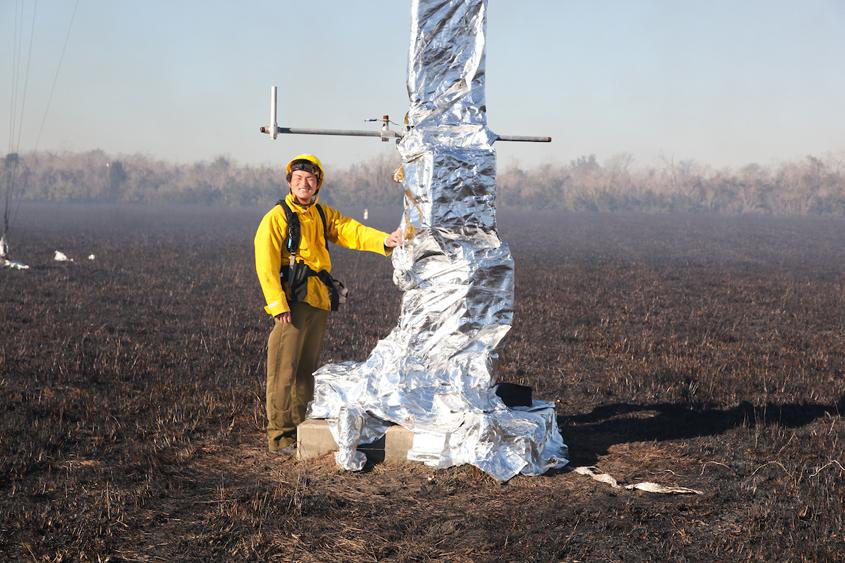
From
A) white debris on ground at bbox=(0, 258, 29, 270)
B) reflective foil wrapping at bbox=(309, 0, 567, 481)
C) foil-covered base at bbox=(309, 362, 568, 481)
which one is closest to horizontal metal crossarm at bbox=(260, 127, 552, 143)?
reflective foil wrapping at bbox=(309, 0, 567, 481)

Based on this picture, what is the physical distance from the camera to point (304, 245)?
7.07 m

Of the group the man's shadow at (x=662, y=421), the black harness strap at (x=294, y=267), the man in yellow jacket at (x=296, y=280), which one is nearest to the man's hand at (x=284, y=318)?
the man in yellow jacket at (x=296, y=280)

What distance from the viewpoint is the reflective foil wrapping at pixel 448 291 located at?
6.64m

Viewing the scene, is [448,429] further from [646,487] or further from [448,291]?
[646,487]

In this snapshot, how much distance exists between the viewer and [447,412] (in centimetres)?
676

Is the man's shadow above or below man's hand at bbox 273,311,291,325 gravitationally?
below

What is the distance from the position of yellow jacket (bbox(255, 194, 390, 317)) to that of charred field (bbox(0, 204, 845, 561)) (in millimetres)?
1301

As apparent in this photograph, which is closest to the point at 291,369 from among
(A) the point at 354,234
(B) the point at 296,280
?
(B) the point at 296,280

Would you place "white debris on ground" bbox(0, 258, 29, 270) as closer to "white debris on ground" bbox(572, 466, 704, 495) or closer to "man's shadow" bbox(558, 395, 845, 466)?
"man's shadow" bbox(558, 395, 845, 466)

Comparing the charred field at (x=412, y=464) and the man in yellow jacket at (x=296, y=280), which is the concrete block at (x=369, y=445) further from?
the man in yellow jacket at (x=296, y=280)

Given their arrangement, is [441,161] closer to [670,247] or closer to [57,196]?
[670,247]

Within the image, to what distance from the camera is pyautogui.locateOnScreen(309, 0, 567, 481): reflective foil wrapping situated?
6.64 metres

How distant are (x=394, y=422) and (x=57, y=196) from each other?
139 m

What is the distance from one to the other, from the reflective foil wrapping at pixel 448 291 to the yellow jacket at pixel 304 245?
0.61 meters
